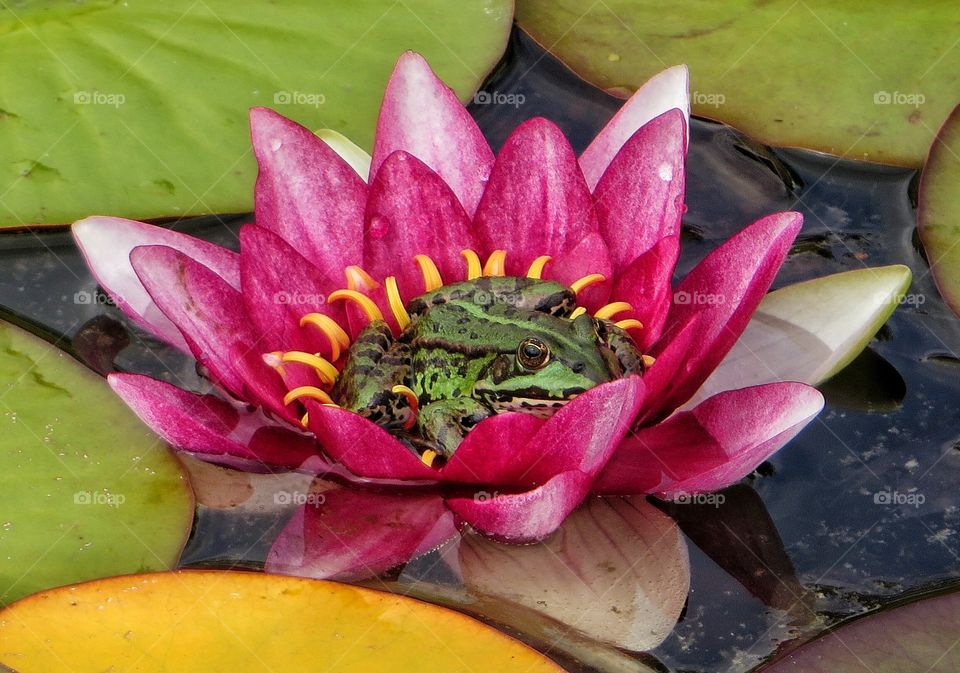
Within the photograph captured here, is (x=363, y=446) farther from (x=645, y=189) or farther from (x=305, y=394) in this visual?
(x=645, y=189)

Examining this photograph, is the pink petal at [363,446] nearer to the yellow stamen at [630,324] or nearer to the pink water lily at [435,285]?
the pink water lily at [435,285]

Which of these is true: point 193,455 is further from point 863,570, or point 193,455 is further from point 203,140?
point 863,570

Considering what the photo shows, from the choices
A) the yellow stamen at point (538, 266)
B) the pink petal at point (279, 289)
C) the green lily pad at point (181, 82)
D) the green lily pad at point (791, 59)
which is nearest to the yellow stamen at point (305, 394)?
the pink petal at point (279, 289)

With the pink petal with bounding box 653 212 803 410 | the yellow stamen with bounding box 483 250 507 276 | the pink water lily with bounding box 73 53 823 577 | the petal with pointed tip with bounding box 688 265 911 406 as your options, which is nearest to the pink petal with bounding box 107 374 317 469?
the pink water lily with bounding box 73 53 823 577

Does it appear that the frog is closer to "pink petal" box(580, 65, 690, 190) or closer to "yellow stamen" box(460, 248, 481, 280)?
"yellow stamen" box(460, 248, 481, 280)

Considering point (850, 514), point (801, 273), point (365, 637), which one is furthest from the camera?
point (801, 273)

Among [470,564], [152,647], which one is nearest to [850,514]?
[470,564]
